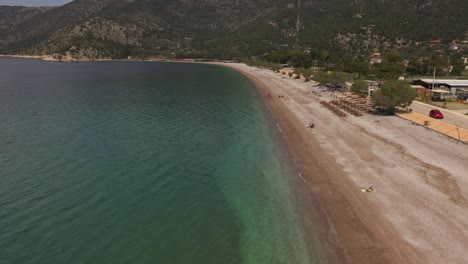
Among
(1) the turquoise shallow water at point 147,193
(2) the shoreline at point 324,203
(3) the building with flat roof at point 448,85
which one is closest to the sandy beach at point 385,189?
(2) the shoreline at point 324,203

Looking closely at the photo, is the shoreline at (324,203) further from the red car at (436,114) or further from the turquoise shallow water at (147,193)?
the red car at (436,114)

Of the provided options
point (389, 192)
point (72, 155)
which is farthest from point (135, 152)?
point (389, 192)

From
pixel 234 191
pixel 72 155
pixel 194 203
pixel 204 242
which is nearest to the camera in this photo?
pixel 204 242

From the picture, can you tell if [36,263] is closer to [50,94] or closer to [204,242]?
[204,242]

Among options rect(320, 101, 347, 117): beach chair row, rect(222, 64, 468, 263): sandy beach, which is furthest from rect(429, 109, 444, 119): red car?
rect(320, 101, 347, 117): beach chair row

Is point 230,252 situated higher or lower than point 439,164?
lower

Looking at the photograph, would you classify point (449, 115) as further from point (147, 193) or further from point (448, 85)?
point (147, 193)

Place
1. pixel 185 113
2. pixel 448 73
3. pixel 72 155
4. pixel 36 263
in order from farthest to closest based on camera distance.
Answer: pixel 448 73
pixel 185 113
pixel 72 155
pixel 36 263

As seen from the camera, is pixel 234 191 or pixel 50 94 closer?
pixel 234 191
